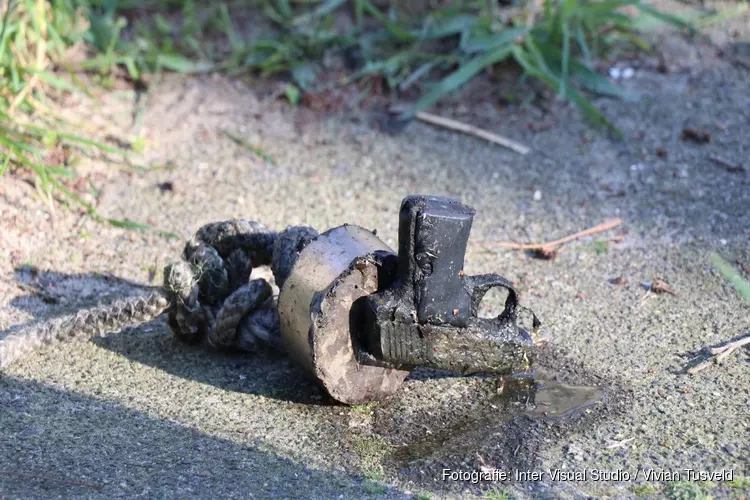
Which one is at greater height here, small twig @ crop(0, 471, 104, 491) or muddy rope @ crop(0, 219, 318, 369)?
muddy rope @ crop(0, 219, 318, 369)

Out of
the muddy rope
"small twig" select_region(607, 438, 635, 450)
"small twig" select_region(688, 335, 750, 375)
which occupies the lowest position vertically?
"small twig" select_region(607, 438, 635, 450)

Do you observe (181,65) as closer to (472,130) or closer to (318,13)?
(318,13)

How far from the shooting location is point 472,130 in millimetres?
4027

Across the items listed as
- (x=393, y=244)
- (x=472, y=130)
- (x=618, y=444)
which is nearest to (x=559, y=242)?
(x=393, y=244)

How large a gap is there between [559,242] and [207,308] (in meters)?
1.32

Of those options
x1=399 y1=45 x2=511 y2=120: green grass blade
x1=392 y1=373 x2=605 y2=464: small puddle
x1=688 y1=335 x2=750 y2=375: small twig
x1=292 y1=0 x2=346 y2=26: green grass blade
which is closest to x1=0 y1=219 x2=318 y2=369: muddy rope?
x1=392 y1=373 x2=605 y2=464: small puddle

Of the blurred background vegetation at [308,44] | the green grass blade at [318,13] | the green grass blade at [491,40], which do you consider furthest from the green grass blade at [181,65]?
the green grass blade at [491,40]

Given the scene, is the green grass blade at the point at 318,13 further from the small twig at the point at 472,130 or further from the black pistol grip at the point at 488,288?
the black pistol grip at the point at 488,288

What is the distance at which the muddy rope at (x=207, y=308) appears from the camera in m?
2.71

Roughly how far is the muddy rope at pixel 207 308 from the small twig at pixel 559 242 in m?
0.91

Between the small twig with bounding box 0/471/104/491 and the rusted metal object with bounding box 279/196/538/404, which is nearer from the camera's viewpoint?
the small twig with bounding box 0/471/104/491

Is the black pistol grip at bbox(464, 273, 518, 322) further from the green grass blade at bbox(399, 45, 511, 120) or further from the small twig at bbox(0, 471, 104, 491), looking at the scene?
the green grass blade at bbox(399, 45, 511, 120)

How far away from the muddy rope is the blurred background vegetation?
1164mm

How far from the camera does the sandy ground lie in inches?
87.0
